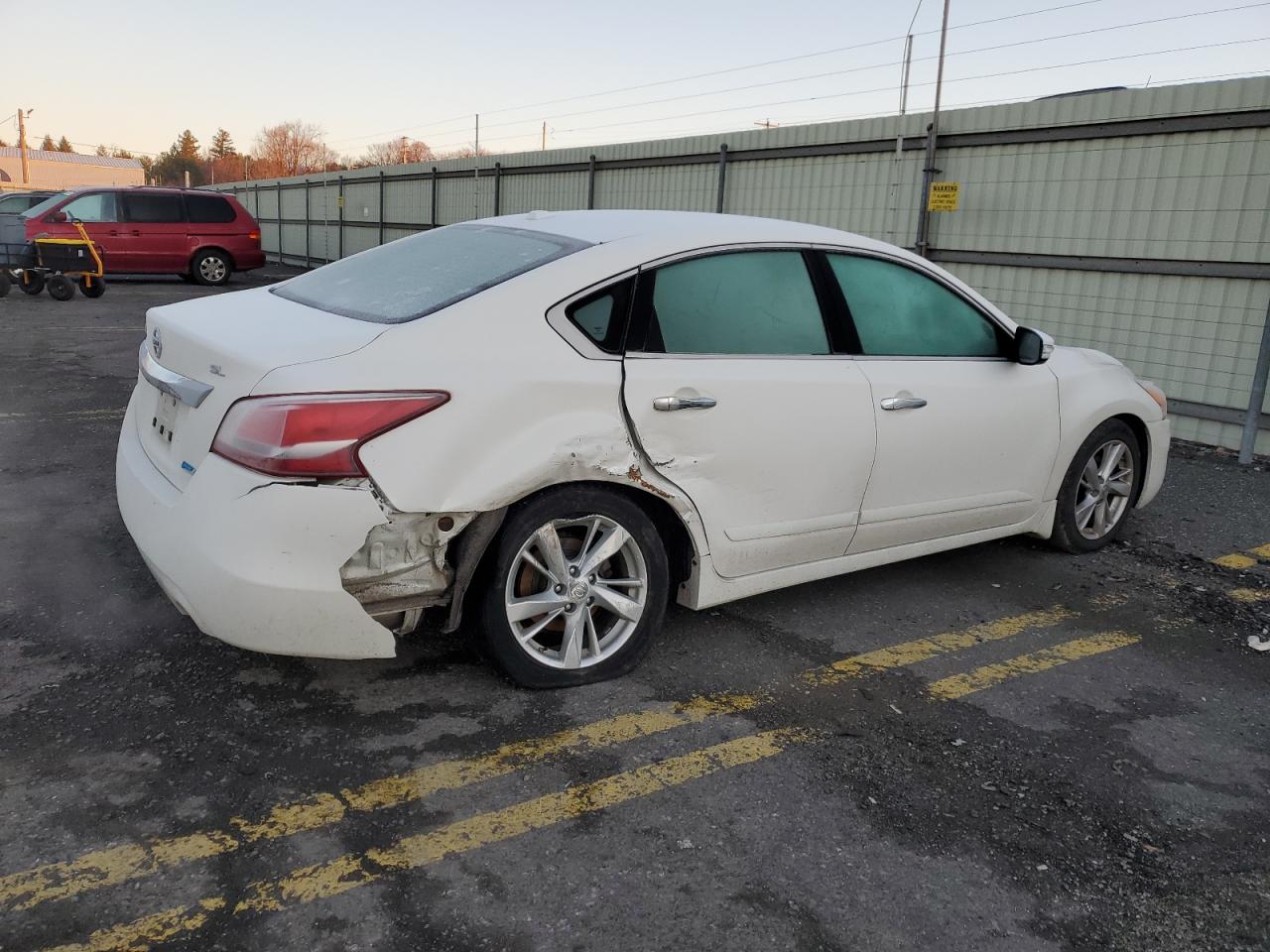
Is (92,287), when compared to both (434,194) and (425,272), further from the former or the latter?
(425,272)

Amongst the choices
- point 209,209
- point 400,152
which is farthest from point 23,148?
point 209,209

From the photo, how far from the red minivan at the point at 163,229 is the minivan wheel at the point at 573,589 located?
694 inches

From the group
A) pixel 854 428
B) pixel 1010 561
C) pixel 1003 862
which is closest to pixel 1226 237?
pixel 1010 561

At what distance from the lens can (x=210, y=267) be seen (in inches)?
788

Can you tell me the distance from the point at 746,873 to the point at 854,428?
6.11 ft

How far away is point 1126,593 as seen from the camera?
4723mm

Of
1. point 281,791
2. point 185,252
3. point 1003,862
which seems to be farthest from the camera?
point 185,252

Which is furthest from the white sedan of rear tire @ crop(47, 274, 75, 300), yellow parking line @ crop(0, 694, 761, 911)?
rear tire @ crop(47, 274, 75, 300)

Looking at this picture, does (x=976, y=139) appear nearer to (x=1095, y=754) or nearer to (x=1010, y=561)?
(x=1010, y=561)

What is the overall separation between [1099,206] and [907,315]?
18.5ft

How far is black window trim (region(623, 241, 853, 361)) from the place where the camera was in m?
3.43

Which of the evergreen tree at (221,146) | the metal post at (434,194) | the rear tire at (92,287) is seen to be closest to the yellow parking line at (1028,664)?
the rear tire at (92,287)

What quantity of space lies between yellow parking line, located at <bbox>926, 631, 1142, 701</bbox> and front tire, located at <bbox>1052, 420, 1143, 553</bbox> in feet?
2.93

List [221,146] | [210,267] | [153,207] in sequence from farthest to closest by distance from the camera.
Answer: [221,146], [210,267], [153,207]
